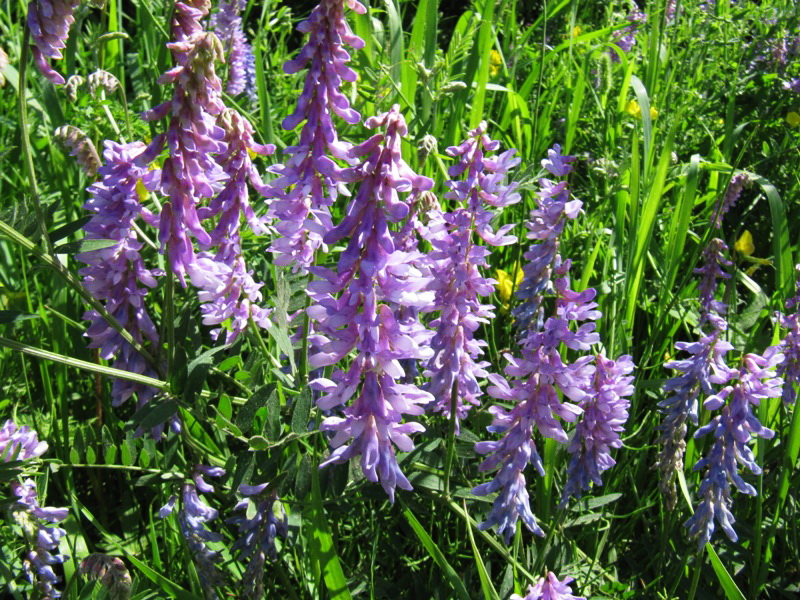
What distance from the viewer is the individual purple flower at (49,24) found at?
121cm

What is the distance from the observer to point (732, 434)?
5.02 feet

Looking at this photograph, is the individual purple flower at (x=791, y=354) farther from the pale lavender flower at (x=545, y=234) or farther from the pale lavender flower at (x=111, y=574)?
the pale lavender flower at (x=111, y=574)

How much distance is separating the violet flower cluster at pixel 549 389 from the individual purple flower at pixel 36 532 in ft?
2.60

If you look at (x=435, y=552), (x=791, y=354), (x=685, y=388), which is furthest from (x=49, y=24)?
(x=791, y=354)

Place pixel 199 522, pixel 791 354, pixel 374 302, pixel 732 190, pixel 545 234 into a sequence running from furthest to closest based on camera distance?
1. pixel 732 190
2. pixel 791 354
3. pixel 199 522
4. pixel 545 234
5. pixel 374 302

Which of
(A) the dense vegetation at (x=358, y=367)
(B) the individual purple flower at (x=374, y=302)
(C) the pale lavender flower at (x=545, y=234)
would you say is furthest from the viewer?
(C) the pale lavender flower at (x=545, y=234)

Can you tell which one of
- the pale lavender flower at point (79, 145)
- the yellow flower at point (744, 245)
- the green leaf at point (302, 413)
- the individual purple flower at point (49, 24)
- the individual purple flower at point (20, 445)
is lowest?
the individual purple flower at point (20, 445)

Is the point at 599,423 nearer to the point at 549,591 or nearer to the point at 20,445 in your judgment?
the point at 549,591

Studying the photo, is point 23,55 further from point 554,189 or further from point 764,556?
point 764,556

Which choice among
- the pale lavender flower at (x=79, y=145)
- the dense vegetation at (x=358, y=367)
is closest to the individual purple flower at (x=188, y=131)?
the dense vegetation at (x=358, y=367)

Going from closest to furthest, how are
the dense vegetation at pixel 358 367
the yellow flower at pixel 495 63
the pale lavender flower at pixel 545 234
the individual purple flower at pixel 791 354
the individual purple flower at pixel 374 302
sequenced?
the individual purple flower at pixel 374 302 → the dense vegetation at pixel 358 367 → the pale lavender flower at pixel 545 234 → the individual purple flower at pixel 791 354 → the yellow flower at pixel 495 63

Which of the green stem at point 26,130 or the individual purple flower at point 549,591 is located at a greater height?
the green stem at point 26,130

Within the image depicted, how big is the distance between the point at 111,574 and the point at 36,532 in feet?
0.81

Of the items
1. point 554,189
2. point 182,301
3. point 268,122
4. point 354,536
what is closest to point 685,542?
point 354,536
